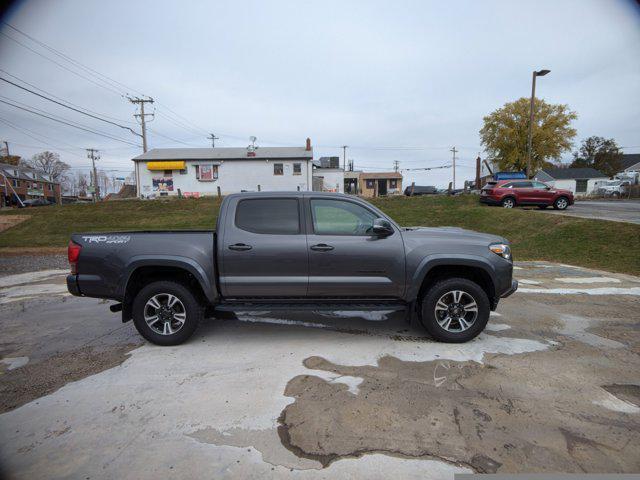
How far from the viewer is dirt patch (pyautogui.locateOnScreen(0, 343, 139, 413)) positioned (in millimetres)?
3148

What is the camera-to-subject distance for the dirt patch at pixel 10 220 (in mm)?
18513

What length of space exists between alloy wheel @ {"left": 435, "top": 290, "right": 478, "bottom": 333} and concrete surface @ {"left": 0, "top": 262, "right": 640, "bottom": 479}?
27cm

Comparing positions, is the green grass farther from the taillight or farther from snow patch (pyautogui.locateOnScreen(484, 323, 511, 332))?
the taillight

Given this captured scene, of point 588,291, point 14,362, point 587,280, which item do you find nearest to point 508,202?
point 587,280

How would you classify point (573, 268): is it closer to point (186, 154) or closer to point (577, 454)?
point (577, 454)

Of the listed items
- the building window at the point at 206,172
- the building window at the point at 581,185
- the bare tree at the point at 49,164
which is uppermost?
the bare tree at the point at 49,164

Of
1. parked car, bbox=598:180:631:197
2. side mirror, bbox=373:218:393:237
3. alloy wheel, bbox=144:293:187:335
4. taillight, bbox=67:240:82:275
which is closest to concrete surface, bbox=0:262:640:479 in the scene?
alloy wheel, bbox=144:293:187:335

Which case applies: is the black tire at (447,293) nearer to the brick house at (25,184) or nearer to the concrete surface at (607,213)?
the concrete surface at (607,213)

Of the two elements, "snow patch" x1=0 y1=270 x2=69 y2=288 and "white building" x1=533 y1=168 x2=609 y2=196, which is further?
"white building" x1=533 y1=168 x2=609 y2=196

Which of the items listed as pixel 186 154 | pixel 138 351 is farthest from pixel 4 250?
pixel 186 154

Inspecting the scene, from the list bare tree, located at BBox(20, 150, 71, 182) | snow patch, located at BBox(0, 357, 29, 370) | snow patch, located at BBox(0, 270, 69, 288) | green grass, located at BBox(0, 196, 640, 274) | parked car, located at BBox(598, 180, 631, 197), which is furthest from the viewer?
bare tree, located at BBox(20, 150, 71, 182)

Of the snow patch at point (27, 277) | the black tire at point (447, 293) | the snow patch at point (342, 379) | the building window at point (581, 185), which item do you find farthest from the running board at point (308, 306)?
the building window at point (581, 185)

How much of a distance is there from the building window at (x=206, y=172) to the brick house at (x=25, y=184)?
3504 centimetres

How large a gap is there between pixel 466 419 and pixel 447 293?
1690 mm
